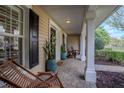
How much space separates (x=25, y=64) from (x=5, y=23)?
1.16m

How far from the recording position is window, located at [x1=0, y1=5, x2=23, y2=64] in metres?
2.68

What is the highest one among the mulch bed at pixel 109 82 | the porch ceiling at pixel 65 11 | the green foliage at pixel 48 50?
the porch ceiling at pixel 65 11

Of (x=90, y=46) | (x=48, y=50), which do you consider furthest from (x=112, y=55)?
(x=90, y=46)

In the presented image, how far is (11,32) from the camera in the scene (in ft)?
9.73

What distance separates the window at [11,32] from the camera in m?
A: 2.68

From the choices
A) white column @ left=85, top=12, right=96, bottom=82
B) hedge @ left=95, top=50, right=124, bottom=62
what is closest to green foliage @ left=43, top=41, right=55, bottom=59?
white column @ left=85, top=12, right=96, bottom=82

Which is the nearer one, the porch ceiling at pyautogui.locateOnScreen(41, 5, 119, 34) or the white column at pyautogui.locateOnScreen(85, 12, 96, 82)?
the porch ceiling at pyautogui.locateOnScreen(41, 5, 119, 34)

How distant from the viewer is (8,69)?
101 inches

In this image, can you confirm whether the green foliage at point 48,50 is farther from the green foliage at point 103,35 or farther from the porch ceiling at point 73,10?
the green foliage at point 103,35

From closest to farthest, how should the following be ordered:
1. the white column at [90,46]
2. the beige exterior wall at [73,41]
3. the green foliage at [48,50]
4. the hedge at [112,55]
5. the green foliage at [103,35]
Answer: the white column at [90,46] < the green foliage at [48,50] < the hedge at [112,55] < the beige exterior wall at [73,41] < the green foliage at [103,35]

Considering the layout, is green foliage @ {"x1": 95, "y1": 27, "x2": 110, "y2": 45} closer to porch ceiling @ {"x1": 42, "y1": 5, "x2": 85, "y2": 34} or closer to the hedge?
the hedge

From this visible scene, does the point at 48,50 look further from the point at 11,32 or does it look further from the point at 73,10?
the point at 11,32

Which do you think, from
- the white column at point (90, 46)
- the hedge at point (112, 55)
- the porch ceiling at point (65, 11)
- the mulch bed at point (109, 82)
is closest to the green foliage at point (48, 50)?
the porch ceiling at point (65, 11)
